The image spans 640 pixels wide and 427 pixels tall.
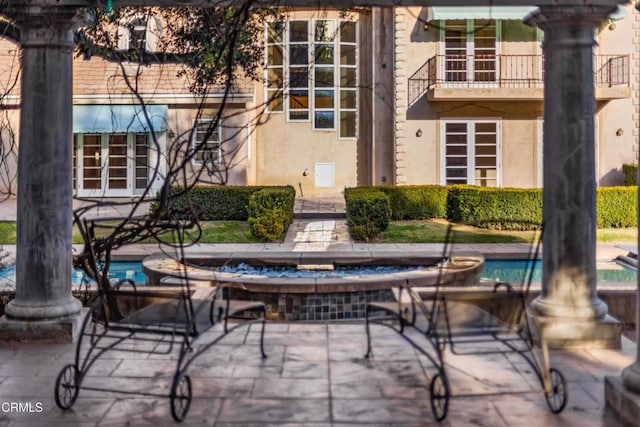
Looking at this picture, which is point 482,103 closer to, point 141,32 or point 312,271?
point 141,32

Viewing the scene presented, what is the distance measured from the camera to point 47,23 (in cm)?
571

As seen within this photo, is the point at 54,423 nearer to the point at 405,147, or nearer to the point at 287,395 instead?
the point at 287,395

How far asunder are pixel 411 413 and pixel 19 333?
11.0 ft

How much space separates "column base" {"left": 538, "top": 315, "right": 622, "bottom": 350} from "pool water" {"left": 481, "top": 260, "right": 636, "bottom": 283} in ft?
16.9

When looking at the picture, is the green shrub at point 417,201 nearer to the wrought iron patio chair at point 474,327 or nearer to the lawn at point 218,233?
the lawn at point 218,233

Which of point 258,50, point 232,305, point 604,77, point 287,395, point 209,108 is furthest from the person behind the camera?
point 209,108

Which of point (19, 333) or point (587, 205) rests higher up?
point (587, 205)

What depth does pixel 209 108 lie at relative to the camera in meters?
23.2

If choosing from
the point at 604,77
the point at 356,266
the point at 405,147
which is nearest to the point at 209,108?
the point at 405,147

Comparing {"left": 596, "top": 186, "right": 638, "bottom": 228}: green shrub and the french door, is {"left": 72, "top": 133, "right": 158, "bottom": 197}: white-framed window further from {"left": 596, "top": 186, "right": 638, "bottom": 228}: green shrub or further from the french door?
{"left": 596, "top": 186, "right": 638, "bottom": 228}: green shrub

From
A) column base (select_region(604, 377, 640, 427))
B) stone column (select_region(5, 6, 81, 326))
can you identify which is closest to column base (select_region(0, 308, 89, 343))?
stone column (select_region(5, 6, 81, 326))

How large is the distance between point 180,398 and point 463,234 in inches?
480

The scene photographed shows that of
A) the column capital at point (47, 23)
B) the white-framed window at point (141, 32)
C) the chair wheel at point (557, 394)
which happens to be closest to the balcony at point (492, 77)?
the white-framed window at point (141, 32)

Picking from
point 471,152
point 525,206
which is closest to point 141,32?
point 525,206
